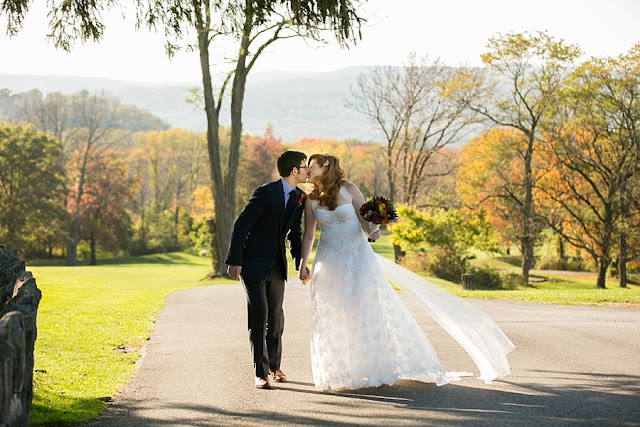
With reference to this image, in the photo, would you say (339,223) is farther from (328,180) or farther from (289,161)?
(289,161)

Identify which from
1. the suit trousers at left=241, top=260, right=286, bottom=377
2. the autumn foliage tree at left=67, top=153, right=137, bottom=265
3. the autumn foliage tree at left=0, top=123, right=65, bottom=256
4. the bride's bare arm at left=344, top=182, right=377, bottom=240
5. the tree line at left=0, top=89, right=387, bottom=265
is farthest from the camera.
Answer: the autumn foliage tree at left=67, top=153, right=137, bottom=265

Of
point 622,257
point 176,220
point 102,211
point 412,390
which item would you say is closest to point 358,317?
point 412,390

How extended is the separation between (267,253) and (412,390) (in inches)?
79.6

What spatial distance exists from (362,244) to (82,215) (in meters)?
57.6

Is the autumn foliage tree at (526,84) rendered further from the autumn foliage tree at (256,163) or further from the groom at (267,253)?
the groom at (267,253)

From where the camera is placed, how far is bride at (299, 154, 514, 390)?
281 inches

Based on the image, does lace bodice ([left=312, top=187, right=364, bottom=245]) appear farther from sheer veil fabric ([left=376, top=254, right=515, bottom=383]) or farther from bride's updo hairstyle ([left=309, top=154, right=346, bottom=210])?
sheer veil fabric ([left=376, top=254, right=515, bottom=383])

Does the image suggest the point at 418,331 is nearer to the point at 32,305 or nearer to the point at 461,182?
the point at 32,305

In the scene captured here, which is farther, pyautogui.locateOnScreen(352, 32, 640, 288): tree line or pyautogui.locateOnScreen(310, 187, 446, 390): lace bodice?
pyautogui.locateOnScreen(352, 32, 640, 288): tree line

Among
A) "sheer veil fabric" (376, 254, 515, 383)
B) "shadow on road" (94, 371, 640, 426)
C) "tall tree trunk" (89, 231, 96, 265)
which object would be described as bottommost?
"tall tree trunk" (89, 231, 96, 265)

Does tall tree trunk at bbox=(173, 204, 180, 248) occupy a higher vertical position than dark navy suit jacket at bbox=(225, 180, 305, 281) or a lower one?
lower

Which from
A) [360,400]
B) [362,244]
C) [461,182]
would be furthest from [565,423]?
[461,182]

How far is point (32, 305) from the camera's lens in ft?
17.9

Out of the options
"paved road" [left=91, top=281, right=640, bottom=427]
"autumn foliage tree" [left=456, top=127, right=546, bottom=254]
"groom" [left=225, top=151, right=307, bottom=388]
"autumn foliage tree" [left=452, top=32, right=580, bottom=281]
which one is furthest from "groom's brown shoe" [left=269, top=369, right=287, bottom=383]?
"autumn foliage tree" [left=456, top=127, right=546, bottom=254]
